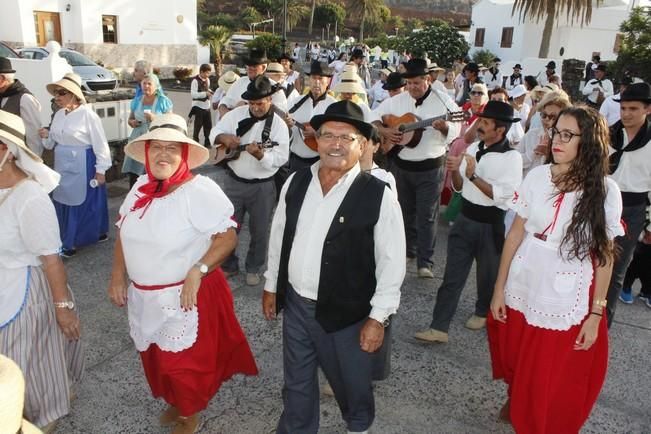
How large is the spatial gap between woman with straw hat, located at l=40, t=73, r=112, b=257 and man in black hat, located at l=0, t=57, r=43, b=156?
13cm

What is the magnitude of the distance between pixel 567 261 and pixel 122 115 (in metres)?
7.47

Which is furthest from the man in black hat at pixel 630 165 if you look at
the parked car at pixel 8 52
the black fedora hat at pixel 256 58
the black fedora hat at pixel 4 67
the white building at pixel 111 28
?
the white building at pixel 111 28

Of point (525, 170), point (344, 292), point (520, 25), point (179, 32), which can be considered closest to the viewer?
point (344, 292)

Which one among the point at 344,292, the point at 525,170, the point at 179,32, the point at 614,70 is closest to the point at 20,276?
the point at 344,292

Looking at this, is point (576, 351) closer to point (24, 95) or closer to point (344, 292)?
point (344, 292)

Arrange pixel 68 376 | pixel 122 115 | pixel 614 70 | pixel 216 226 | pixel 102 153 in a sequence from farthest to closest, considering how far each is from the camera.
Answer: pixel 614 70 → pixel 122 115 → pixel 102 153 → pixel 68 376 → pixel 216 226

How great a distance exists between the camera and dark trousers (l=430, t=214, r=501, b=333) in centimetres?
397

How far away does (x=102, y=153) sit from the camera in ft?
17.4

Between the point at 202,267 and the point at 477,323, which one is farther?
the point at 477,323

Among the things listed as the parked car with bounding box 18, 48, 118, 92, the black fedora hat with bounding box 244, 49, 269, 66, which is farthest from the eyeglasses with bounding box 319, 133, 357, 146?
the parked car with bounding box 18, 48, 118, 92

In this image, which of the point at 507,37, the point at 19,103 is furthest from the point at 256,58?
the point at 507,37

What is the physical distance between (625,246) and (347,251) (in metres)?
2.74

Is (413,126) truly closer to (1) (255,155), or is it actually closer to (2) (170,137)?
(1) (255,155)

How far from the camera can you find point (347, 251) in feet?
8.31
